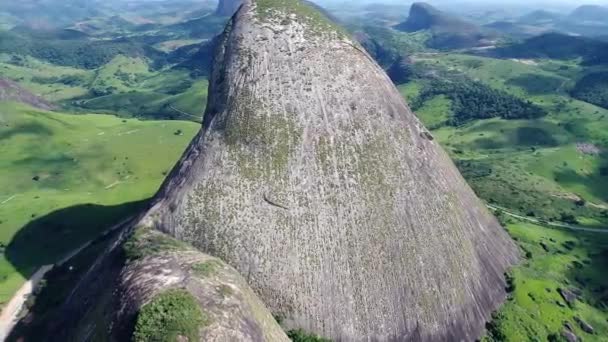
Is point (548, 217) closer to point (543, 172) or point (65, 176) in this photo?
point (543, 172)

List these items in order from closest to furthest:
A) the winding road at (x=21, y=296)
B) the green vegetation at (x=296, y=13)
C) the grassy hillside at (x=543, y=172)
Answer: the winding road at (x=21, y=296) < the green vegetation at (x=296, y=13) < the grassy hillside at (x=543, y=172)

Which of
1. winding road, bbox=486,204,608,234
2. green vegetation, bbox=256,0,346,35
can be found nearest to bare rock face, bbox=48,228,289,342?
green vegetation, bbox=256,0,346,35

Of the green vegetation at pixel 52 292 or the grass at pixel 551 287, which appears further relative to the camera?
the grass at pixel 551 287

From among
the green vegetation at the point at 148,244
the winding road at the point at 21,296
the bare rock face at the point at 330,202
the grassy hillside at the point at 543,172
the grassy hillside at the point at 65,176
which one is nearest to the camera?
the green vegetation at the point at 148,244

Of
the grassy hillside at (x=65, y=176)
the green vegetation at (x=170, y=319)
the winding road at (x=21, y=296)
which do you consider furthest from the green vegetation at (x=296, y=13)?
the grassy hillside at (x=65, y=176)

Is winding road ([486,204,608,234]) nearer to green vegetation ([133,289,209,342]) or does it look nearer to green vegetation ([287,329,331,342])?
green vegetation ([287,329,331,342])

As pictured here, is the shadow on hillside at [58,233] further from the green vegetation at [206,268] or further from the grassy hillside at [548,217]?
the grassy hillside at [548,217]
